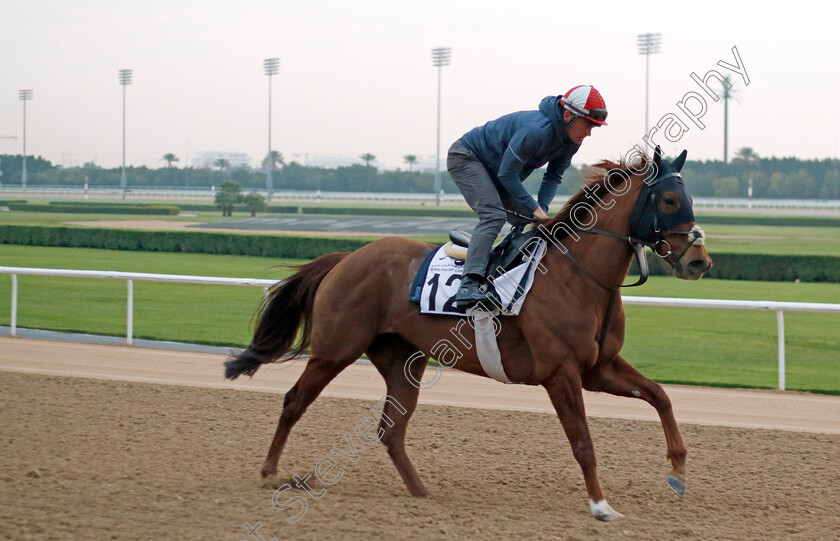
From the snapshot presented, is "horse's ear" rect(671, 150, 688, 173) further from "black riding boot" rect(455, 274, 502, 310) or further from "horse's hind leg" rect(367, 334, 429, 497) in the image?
"horse's hind leg" rect(367, 334, 429, 497)

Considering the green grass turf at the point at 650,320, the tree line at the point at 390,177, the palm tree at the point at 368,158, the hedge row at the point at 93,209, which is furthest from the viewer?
the palm tree at the point at 368,158

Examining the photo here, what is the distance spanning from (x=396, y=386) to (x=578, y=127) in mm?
1543

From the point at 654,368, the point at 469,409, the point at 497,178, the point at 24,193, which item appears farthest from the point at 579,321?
the point at 24,193

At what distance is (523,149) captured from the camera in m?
3.85

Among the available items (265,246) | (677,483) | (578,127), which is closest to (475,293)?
(578,127)

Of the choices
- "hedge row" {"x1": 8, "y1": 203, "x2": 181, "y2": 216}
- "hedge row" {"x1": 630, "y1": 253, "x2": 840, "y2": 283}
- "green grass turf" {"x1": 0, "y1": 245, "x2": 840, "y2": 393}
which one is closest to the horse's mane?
"green grass turf" {"x1": 0, "y1": 245, "x2": 840, "y2": 393}

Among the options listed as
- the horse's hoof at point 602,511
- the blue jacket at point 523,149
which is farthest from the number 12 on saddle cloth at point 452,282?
the horse's hoof at point 602,511

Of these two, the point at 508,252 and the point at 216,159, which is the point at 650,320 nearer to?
the point at 508,252

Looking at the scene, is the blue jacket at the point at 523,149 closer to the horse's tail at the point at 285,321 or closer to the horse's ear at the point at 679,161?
the horse's ear at the point at 679,161

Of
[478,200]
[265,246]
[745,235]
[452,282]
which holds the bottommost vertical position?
[265,246]

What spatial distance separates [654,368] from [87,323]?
20.6 feet

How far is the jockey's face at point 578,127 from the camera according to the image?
150 inches

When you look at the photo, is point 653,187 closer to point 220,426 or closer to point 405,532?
point 405,532

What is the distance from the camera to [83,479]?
4195 mm
